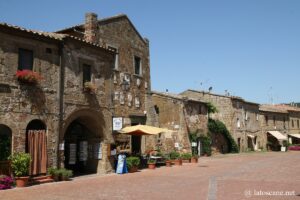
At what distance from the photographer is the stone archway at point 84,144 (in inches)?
762

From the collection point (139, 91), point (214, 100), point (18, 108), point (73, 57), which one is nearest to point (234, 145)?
point (214, 100)

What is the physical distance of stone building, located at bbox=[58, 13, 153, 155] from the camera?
72.2ft

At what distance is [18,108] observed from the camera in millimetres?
14852

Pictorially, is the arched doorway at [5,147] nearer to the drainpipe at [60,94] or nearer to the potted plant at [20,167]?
the potted plant at [20,167]

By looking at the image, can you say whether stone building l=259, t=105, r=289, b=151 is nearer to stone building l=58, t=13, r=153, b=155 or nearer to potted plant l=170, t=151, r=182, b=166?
potted plant l=170, t=151, r=182, b=166

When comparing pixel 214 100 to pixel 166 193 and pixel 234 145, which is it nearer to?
pixel 234 145

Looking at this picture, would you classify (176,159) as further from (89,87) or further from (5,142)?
(5,142)

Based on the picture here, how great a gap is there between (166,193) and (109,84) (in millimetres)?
9406

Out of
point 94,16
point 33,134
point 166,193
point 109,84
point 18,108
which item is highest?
point 94,16

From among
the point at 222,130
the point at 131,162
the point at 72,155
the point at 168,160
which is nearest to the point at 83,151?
the point at 72,155

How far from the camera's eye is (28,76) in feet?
49.5

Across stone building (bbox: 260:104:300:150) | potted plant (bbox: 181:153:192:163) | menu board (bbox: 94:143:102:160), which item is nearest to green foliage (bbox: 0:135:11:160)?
menu board (bbox: 94:143:102:160)

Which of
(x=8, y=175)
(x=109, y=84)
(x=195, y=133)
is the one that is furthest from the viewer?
(x=195, y=133)

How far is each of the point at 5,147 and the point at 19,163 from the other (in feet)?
2.82
